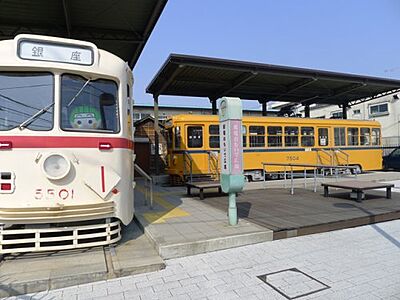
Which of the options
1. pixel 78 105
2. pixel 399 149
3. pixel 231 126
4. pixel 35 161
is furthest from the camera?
pixel 399 149

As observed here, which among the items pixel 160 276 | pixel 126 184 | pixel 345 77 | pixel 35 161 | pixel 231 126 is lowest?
pixel 160 276

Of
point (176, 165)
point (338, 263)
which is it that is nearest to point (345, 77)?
point (176, 165)

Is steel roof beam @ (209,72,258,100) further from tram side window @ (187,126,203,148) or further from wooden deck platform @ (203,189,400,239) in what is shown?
wooden deck platform @ (203,189,400,239)

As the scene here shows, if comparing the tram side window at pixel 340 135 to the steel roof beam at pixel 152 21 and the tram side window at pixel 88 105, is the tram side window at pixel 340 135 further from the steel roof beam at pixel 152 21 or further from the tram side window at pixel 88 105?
the tram side window at pixel 88 105

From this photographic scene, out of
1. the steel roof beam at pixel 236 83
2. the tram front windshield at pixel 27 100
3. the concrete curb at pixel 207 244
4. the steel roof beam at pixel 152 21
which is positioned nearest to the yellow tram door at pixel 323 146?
the steel roof beam at pixel 236 83

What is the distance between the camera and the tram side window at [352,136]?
46.9 feet

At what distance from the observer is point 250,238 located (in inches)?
184

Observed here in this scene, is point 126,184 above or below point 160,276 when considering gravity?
above

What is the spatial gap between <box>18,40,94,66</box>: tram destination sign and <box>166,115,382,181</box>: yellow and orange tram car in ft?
23.3

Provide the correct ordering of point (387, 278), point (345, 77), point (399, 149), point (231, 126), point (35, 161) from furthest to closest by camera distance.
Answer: point (399, 149), point (345, 77), point (231, 126), point (35, 161), point (387, 278)

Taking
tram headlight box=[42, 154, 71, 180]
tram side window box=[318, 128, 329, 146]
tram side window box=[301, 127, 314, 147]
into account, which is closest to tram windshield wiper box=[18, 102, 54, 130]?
tram headlight box=[42, 154, 71, 180]

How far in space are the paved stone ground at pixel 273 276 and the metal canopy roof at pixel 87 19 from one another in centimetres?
721

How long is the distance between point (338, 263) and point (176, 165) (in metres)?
8.16

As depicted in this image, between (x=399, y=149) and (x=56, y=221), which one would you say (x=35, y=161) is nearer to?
(x=56, y=221)
